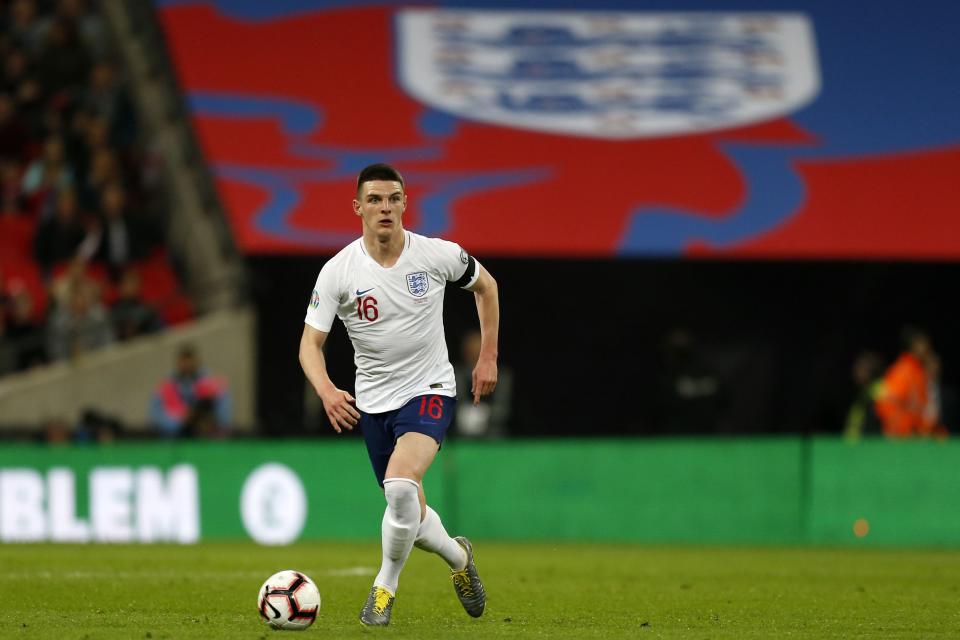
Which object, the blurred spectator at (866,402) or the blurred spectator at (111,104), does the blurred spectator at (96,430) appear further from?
the blurred spectator at (866,402)

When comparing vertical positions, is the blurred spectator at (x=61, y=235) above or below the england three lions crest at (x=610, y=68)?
below

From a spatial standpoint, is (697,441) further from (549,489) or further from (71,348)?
(71,348)

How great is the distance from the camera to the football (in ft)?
26.5

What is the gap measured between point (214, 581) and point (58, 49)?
1319 cm

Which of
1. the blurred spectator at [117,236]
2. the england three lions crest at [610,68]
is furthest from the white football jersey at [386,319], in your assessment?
the england three lions crest at [610,68]

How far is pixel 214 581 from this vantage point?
37.0 ft

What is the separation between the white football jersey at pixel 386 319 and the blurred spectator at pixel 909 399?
9.53 meters

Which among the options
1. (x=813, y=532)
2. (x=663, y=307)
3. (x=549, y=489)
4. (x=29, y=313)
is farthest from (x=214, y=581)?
(x=663, y=307)

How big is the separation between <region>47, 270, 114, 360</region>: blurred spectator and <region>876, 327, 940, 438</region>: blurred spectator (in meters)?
8.22

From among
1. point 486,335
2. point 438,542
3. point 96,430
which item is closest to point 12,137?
point 96,430

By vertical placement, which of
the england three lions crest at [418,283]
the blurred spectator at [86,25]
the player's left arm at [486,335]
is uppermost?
the blurred spectator at [86,25]

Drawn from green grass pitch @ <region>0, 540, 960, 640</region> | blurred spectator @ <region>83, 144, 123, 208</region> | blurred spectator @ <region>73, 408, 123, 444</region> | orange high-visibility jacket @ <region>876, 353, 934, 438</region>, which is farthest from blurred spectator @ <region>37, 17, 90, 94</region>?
orange high-visibility jacket @ <region>876, 353, 934, 438</region>

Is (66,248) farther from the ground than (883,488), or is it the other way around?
(66,248)

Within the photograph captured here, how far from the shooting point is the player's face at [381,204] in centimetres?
841
